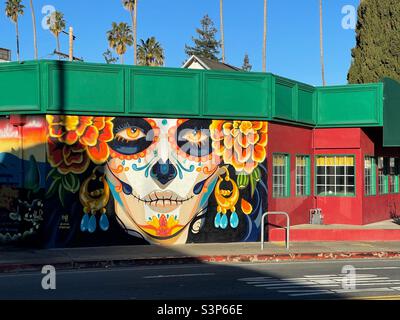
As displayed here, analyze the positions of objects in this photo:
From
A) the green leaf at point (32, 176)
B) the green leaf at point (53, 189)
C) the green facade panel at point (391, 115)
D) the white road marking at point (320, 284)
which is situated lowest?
the white road marking at point (320, 284)

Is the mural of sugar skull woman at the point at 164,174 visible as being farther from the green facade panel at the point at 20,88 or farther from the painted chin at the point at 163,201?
the green facade panel at the point at 20,88

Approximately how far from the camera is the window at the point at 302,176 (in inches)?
720

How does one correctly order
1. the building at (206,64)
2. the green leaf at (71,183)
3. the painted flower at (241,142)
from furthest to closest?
the building at (206,64) < the painted flower at (241,142) < the green leaf at (71,183)

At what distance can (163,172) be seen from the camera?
1496cm

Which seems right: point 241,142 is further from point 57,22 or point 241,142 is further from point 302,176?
point 57,22

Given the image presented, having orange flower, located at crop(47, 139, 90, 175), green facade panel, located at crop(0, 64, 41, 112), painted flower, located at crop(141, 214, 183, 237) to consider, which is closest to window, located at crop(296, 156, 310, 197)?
painted flower, located at crop(141, 214, 183, 237)

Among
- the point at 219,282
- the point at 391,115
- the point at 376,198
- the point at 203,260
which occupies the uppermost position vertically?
the point at 391,115

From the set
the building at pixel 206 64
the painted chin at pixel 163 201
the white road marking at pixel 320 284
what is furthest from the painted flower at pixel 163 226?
the building at pixel 206 64

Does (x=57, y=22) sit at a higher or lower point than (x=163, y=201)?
higher

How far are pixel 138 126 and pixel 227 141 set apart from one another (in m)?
2.64

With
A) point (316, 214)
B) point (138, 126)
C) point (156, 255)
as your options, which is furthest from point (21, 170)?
point (316, 214)

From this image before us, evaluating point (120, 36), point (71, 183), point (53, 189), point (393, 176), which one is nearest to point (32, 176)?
point (53, 189)

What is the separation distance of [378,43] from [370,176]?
1881 centimetres

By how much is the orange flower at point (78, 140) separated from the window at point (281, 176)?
213 inches
